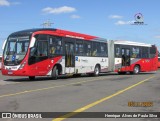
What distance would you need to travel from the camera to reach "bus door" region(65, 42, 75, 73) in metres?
27.6

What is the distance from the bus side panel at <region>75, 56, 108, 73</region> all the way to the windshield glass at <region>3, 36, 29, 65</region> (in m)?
5.57

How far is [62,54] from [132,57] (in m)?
11.8

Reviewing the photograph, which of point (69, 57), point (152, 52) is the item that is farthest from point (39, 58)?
point (152, 52)

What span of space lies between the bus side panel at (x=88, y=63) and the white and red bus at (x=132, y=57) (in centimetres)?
174

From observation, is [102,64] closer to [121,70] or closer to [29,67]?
[121,70]

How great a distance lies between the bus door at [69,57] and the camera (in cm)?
2764

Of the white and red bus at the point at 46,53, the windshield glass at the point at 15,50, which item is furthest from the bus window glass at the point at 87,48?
the windshield glass at the point at 15,50

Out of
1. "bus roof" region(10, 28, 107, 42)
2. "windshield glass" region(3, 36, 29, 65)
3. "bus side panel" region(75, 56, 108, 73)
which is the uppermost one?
"bus roof" region(10, 28, 107, 42)

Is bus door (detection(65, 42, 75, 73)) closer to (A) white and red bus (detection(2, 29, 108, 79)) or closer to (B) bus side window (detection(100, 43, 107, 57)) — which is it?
(A) white and red bus (detection(2, 29, 108, 79))

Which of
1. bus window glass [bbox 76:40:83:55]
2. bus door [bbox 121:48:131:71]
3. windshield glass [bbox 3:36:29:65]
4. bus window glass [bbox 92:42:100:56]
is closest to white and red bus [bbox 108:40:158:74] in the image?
bus door [bbox 121:48:131:71]

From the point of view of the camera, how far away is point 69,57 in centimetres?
2795

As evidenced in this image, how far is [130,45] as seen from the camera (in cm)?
A: 3716

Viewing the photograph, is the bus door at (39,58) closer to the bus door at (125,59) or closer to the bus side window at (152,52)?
the bus door at (125,59)

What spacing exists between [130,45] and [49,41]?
524 inches
